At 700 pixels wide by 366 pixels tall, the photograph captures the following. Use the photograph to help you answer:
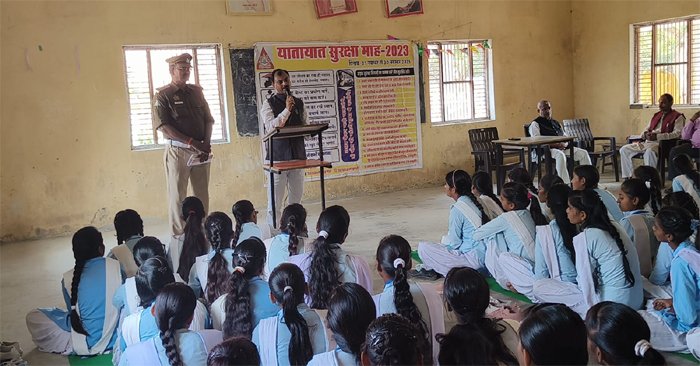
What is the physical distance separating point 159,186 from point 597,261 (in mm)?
5015

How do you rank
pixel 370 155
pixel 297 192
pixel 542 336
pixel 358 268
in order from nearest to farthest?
pixel 542 336 < pixel 358 268 < pixel 297 192 < pixel 370 155

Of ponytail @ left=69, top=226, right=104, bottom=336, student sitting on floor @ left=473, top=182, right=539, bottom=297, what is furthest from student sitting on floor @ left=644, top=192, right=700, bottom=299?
ponytail @ left=69, top=226, right=104, bottom=336

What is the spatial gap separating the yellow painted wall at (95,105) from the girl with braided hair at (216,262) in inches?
143

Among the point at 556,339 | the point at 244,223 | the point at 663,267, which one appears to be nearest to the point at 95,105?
the point at 244,223

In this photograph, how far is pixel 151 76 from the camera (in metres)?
6.85

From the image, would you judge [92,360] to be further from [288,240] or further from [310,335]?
[310,335]

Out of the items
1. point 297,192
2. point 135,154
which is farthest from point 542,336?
point 135,154

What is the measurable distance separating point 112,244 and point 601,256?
448cm

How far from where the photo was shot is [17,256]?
5703 millimetres

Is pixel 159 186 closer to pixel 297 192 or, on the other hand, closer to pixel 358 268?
pixel 297 192

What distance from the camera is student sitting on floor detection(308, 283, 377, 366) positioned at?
181 cm

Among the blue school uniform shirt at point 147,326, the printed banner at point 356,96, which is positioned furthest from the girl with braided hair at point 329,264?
the printed banner at point 356,96

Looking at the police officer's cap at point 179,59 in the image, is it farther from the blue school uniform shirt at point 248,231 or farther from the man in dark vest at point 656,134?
the man in dark vest at point 656,134

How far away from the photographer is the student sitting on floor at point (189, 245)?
378cm
